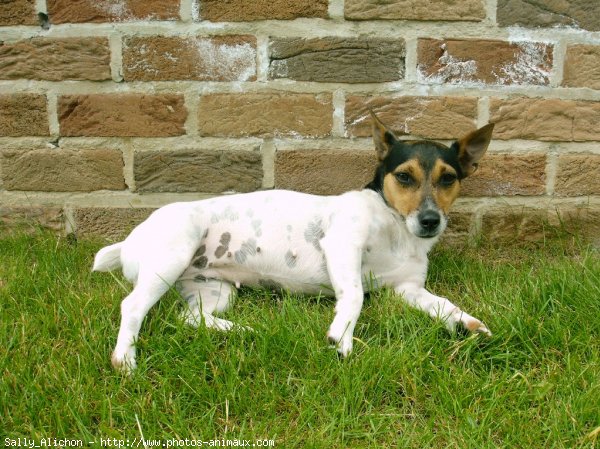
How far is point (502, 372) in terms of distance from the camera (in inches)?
83.5

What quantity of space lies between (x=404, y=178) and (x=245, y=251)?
0.84 m

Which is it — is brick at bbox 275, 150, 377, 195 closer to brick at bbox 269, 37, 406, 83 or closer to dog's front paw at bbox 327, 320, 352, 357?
brick at bbox 269, 37, 406, 83

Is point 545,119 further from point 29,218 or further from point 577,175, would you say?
point 29,218

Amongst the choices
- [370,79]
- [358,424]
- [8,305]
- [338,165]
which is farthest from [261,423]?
[370,79]

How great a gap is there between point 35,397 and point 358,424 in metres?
1.03

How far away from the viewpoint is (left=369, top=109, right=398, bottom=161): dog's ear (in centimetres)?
287

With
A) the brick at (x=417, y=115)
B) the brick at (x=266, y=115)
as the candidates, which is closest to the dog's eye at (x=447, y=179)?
the brick at (x=417, y=115)

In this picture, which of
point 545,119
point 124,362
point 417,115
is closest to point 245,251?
point 124,362

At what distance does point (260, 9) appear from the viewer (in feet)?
9.96

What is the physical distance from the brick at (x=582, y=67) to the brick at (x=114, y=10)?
2.07m

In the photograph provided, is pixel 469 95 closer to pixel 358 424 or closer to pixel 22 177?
pixel 358 424

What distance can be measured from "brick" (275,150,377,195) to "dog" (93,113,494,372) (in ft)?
0.83

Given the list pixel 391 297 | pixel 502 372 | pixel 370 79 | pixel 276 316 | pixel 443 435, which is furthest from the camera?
pixel 370 79

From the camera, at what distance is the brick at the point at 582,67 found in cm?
307
